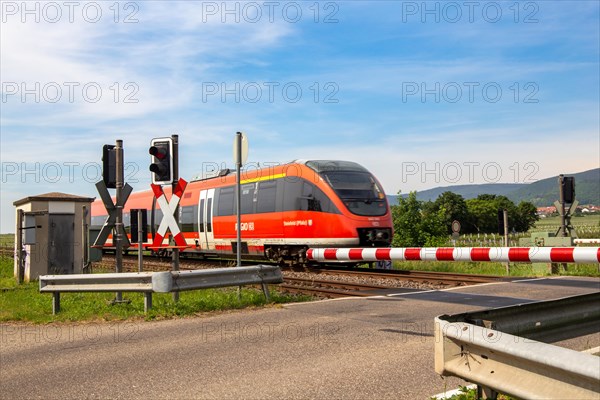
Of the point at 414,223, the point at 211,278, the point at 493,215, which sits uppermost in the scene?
the point at 493,215

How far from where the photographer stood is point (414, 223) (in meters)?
33.3

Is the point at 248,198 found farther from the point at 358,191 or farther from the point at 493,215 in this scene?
the point at 493,215

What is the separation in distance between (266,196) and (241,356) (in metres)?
14.1

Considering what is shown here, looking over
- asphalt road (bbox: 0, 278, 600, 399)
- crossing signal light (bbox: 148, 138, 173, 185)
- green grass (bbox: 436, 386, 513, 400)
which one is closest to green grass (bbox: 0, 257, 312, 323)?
asphalt road (bbox: 0, 278, 600, 399)

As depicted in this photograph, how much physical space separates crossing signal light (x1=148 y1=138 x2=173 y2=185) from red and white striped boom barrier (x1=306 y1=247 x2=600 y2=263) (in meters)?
2.81

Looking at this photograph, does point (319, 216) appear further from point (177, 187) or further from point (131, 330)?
point (131, 330)

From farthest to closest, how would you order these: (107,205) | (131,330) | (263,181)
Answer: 1. (263,181)
2. (107,205)
3. (131,330)

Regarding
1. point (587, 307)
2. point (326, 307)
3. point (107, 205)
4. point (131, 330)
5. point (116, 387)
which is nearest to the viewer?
point (587, 307)

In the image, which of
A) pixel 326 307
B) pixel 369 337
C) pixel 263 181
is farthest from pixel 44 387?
pixel 263 181

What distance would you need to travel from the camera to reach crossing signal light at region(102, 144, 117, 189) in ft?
35.8

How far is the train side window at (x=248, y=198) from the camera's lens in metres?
21.2

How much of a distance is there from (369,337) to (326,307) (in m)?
2.63

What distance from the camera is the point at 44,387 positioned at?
5523 millimetres

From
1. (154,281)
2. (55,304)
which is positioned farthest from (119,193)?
(154,281)
